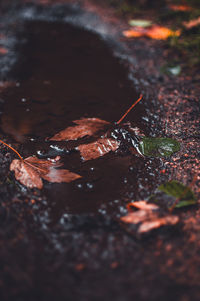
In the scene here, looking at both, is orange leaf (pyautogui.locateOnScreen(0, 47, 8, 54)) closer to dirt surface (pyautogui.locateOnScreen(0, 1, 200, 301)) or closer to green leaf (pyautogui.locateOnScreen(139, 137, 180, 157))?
dirt surface (pyautogui.locateOnScreen(0, 1, 200, 301))

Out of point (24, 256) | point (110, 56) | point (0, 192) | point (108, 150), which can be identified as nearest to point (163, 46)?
point (110, 56)

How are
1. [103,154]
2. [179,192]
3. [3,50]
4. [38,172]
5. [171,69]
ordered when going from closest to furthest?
[179,192] → [38,172] → [103,154] → [171,69] → [3,50]

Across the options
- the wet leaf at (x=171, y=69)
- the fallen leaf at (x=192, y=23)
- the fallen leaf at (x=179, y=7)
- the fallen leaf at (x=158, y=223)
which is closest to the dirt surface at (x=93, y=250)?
the fallen leaf at (x=158, y=223)

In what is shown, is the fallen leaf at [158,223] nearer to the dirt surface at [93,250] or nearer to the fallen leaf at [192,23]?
the dirt surface at [93,250]

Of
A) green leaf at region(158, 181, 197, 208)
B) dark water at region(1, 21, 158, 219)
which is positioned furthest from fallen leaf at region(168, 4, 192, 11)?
green leaf at region(158, 181, 197, 208)

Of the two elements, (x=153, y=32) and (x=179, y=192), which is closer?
(x=179, y=192)

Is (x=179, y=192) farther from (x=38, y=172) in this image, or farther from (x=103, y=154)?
(x=38, y=172)

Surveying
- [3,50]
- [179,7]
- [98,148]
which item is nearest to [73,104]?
[98,148]
